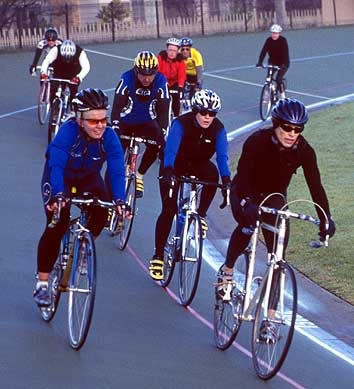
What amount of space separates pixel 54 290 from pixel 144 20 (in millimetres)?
41096

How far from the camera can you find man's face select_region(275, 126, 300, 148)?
9.16 m

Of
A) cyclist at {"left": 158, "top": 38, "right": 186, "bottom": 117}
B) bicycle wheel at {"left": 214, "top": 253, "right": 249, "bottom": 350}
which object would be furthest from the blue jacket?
cyclist at {"left": 158, "top": 38, "right": 186, "bottom": 117}

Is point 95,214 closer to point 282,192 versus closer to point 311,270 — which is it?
point 282,192

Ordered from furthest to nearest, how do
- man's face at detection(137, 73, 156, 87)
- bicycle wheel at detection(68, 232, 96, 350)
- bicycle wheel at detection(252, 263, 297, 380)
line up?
man's face at detection(137, 73, 156, 87) → bicycle wheel at detection(68, 232, 96, 350) → bicycle wheel at detection(252, 263, 297, 380)

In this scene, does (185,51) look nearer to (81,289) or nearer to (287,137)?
(81,289)

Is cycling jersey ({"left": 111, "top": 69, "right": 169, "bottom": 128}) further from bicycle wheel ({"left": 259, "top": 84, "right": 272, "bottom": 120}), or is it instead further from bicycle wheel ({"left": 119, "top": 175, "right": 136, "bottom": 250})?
bicycle wheel ({"left": 259, "top": 84, "right": 272, "bottom": 120})

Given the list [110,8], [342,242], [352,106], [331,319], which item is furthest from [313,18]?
[331,319]

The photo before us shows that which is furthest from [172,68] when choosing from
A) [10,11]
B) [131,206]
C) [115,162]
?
[10,11]

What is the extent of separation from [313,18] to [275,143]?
47.0 meters

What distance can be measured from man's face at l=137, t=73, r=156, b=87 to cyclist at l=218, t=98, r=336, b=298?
4.57 metres

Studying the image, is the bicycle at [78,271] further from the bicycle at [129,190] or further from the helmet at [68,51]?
the helmet at [68,51]

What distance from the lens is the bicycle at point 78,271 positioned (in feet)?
30.9

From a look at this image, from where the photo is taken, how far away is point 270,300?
8.99 m

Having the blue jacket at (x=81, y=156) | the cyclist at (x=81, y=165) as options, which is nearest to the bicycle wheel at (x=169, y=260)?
the cyclist at (x=81, y=165)
